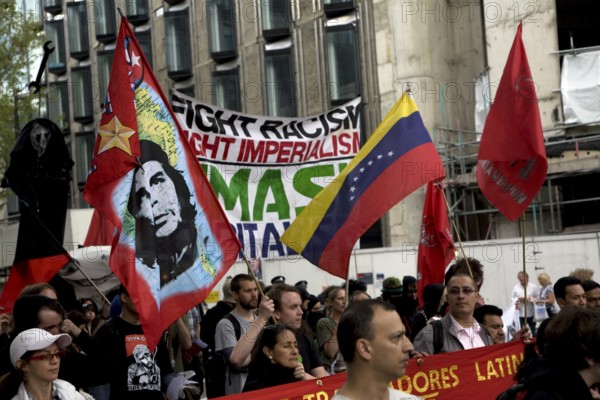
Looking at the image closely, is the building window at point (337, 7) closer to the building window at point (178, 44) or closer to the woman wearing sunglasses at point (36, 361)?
the building window at point (178, 44)

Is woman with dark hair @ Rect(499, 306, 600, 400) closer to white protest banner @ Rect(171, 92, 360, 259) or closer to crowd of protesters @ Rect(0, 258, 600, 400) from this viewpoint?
crowd of protesters @ Rect(0, 258, 600, 400)

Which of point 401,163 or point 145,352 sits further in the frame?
point 401,163

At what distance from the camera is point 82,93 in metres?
47.5

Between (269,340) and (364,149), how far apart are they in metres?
3.87

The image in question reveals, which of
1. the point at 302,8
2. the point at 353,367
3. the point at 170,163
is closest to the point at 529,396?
the point at 353,367

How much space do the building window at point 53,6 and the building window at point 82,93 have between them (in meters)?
2.87

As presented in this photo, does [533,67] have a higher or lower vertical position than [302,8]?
lower

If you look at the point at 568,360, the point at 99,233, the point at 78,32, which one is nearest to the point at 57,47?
the point at 78,32

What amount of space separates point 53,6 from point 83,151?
6.51 m

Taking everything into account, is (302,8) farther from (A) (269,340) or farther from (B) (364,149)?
(A) (269,340)

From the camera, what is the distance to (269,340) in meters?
7.53

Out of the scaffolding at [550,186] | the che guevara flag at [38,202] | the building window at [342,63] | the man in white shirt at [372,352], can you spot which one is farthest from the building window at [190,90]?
the man in white shirt at [372,352]

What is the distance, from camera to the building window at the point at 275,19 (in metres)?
36.7

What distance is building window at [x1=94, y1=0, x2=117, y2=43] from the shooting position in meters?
45.1
